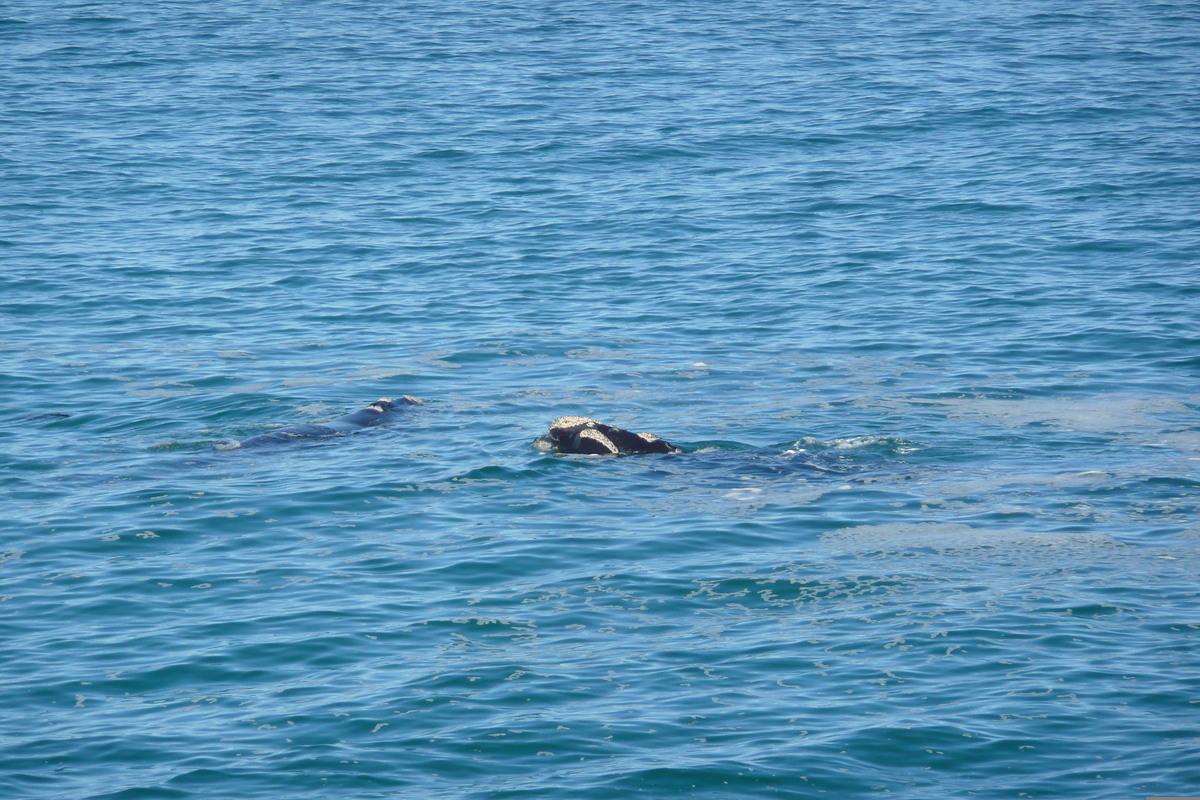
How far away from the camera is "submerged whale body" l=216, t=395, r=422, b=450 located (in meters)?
16.8

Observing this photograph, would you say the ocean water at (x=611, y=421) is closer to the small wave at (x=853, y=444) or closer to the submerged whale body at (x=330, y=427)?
the small wave at (x=853, y=444)

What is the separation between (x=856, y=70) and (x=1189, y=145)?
463 inches

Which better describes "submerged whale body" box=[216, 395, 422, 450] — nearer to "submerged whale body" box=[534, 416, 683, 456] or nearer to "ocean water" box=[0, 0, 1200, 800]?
"ocean water" box=[0, 0, 1200, 800]

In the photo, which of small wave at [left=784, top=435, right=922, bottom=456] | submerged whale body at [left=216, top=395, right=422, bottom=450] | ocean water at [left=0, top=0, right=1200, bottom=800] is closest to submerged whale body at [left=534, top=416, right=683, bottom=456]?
ocean water at [left=0, top=0, right=1200, bottom=800]

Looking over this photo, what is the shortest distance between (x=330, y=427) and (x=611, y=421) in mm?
3576

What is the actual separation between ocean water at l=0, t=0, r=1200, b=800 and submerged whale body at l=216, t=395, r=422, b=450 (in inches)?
13.4

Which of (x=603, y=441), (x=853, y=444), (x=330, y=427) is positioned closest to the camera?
(x=603, y=441)

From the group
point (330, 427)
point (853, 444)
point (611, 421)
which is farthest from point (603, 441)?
point (330, 427)

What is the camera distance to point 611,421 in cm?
1744

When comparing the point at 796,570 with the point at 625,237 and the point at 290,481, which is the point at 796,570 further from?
the point at 625,237

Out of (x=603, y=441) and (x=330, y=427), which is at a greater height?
(x=603, y=441)

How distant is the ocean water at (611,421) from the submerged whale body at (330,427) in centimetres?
34

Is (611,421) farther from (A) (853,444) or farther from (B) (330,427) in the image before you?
(B) (330,427)


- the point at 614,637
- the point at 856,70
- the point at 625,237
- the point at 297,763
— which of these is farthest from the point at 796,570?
the point at 856,70
